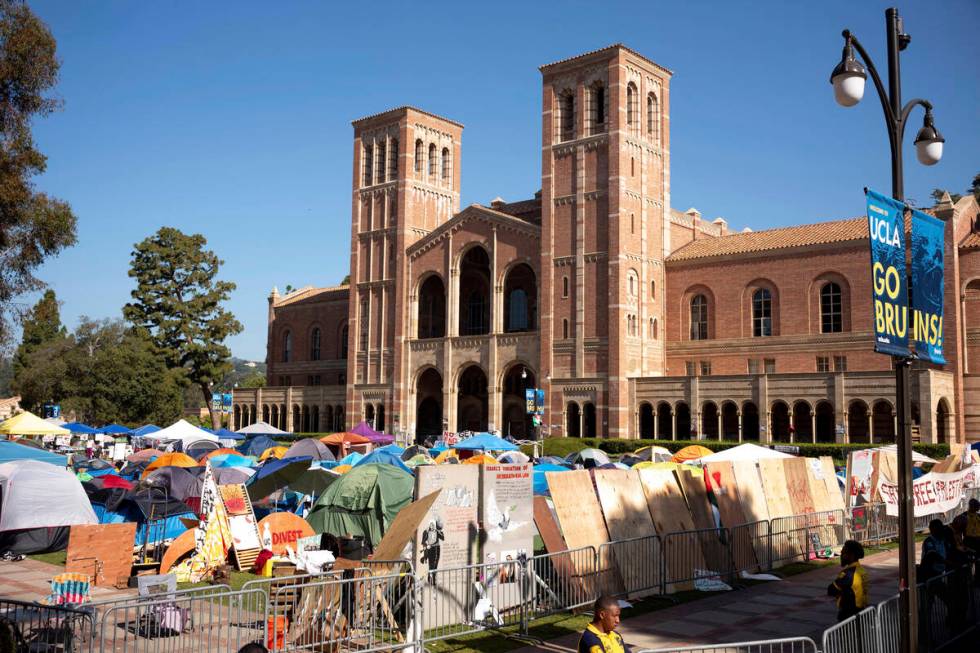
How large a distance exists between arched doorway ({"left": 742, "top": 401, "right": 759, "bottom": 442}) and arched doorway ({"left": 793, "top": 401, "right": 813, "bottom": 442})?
1.86 meters

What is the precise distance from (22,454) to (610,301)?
32.2m

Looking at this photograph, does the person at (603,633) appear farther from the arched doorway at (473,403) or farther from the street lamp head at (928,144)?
the arched doorway at (473,403)

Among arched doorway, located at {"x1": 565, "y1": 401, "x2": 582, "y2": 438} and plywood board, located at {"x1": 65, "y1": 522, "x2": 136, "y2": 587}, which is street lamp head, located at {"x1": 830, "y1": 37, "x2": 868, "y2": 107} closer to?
plywood board, located at {"x1": 65, "y1": 522, "x2": 136, "y2": 587}

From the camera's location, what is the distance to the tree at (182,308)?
67312 millimetres

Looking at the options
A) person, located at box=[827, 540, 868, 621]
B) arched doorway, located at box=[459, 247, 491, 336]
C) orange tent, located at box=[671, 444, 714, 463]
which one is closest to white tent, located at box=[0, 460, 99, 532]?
person, located at box=[827, 540, 868, 621]

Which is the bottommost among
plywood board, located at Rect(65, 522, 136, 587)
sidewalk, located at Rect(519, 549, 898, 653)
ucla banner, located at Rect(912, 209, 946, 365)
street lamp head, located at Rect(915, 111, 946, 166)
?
sidewalk, located at Rect(519, 549, 898, 653)

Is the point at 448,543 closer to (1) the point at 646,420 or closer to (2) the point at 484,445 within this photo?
(2) the point at 484,445

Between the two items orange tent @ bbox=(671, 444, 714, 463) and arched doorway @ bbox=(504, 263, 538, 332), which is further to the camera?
arched doorway @ bbox=(504, 263, 538, 332)

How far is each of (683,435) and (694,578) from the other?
31.6m

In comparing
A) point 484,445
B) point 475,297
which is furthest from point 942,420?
point 475,297

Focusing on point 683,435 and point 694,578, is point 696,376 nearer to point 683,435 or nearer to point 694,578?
point 683,435

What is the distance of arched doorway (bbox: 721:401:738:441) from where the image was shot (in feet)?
143

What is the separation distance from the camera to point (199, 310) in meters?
68.6

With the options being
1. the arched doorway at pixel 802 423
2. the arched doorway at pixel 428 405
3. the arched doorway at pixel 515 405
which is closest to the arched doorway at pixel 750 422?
the arched doorway at pixel 802 423
